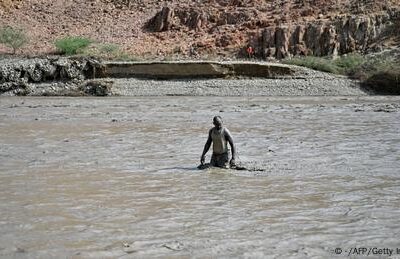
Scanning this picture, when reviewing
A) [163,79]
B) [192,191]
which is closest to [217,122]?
[192,191]

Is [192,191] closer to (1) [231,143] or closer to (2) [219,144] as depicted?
(1) [231,143]

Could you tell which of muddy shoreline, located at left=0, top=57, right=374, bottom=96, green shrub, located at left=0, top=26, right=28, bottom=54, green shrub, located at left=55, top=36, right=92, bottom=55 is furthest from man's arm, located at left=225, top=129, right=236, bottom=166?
green shrub, located at left=0, top=26, right=28, bottom=54

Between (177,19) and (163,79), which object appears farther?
(177,19)

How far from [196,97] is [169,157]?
19076 millimetres

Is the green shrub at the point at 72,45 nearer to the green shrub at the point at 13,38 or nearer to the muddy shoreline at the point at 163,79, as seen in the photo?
the green shrub at the point at 13,38

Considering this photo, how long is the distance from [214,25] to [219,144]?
114 feet

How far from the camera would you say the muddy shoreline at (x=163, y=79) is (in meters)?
32.4

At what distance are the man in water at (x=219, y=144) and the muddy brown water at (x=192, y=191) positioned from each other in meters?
0.25

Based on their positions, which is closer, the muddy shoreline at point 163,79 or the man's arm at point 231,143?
the man's arm at point 231,143

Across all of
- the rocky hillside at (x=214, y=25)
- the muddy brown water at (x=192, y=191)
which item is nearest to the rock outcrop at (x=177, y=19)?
the rocky hillside at (x=214, y=25)

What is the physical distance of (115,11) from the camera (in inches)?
1972

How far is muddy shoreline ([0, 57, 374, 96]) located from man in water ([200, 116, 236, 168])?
21.4 metres

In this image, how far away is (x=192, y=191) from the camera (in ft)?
29.8

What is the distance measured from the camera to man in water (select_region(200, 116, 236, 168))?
10.6 meters
